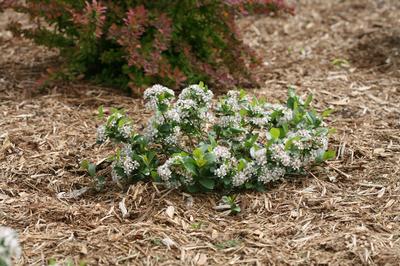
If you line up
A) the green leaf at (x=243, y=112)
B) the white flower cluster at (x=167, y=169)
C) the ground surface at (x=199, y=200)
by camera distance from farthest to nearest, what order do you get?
the green leaf at (x=243, y=112), the white flower cluster at (x=167, y=169), the ground surface at (x=199, y=200)

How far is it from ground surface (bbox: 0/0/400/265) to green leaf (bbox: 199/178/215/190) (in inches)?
3.8

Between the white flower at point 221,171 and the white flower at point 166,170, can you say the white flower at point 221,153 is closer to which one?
the white flower at point 221,171

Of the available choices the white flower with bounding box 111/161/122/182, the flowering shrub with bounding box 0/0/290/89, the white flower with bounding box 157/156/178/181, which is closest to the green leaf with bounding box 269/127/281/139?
the white flower with bounding box 157/156/178/181

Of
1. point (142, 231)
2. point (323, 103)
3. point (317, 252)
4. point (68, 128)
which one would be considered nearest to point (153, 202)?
point (142, 231)

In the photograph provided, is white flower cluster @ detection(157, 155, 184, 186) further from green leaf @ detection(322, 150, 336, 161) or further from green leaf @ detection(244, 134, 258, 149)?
green leaf @ detection(322, 150, 336, 161)

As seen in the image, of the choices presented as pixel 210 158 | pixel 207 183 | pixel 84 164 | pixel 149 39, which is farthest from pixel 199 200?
pixel 149 39

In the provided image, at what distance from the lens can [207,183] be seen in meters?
2.90

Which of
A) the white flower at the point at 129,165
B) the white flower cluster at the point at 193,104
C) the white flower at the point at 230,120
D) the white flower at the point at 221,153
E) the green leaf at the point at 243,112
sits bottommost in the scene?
the white flower at the point at 129,165

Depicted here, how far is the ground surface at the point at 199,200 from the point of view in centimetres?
257

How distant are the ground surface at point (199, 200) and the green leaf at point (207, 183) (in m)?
0.10

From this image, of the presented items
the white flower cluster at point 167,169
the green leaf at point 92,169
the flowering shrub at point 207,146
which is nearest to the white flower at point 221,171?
the flowering shrub at point 207,146

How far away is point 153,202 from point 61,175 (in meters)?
0.57

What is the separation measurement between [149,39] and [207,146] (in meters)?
1.48

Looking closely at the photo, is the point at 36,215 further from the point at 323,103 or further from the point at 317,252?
the point at 323,103
